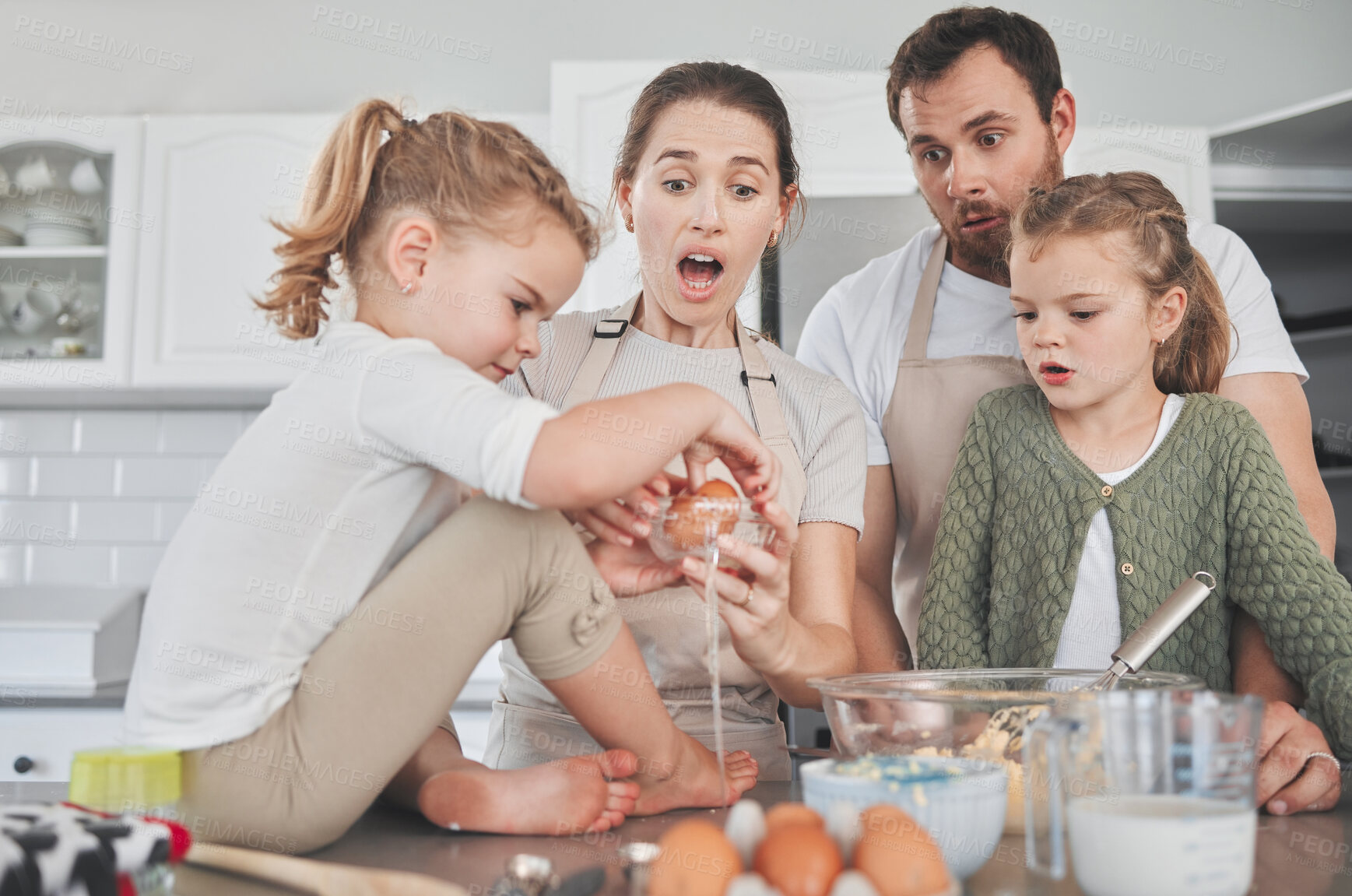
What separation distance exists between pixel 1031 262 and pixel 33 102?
309 centimetres

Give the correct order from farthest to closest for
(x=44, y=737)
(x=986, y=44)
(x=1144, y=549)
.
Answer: (x=44, y=737) < (x=986, y=44) < (x=1144, y=549)

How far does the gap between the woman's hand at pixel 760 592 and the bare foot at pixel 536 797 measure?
19 cm

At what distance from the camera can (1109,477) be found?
1.35 metres

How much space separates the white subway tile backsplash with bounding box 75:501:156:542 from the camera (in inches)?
123

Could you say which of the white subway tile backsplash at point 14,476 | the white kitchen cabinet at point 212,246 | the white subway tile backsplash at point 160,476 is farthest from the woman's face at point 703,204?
the white subway tile backsplash at point 14,476

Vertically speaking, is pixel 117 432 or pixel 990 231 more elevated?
pixel 990 231

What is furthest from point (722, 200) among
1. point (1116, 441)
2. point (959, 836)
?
point (959, 836)

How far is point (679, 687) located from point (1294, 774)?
68 cm

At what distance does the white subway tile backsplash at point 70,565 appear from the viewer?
3100mm

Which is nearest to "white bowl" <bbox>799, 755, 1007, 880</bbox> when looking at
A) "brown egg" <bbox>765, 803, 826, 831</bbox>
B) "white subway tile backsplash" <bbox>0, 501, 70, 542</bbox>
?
"brown egg" <bbox>765, 803, 826, 831</bbox>

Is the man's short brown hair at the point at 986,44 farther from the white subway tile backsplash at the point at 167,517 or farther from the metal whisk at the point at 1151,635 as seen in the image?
the white subway tile backsplash at the point at 167,517

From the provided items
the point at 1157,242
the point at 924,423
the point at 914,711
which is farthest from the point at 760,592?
the point at 1157,242

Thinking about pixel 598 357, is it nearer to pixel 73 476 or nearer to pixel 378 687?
pixel 378 687

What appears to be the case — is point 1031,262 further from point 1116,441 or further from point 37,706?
point 37,706
